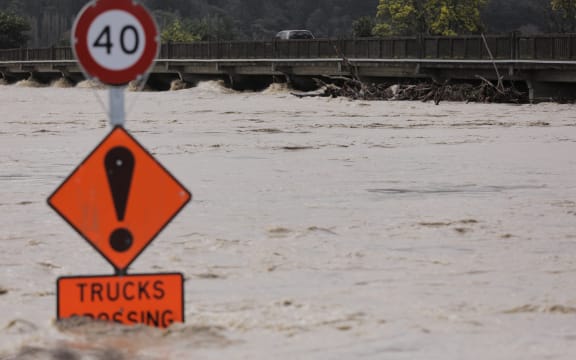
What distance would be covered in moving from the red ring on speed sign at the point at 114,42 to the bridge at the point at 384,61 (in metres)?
27.9

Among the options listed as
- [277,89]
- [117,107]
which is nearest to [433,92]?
[277,89]

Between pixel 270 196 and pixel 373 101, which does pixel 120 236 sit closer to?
pixel 270 196

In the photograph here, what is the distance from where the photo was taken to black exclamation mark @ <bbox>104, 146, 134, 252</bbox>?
6586 mm

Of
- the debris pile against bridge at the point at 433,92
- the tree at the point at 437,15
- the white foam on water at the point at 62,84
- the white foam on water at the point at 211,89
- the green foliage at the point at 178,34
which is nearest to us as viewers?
the debris pile against bridge at the point at 433,92

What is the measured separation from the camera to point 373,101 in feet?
130

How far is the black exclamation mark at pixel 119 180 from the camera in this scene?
659 centimetres

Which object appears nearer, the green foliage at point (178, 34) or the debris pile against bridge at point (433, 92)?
the debris pile against bridge at point (433, 92)

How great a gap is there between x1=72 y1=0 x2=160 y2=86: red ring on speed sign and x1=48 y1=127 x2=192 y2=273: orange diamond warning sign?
308mm

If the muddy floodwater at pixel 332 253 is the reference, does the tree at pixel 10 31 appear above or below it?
below

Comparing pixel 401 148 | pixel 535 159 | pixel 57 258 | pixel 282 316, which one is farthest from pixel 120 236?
pixel 401 148

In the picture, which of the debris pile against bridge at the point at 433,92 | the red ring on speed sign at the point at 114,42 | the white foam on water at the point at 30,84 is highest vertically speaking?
the red ring on speed sign at the point at 114,42

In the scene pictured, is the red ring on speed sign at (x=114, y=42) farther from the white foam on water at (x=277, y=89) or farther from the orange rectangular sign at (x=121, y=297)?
the white foam on water at (x=277, y=89)

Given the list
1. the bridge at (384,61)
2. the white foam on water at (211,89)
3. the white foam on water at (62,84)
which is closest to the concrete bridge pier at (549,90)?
the bridge at (384,61)

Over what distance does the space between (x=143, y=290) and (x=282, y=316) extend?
3.34ft
